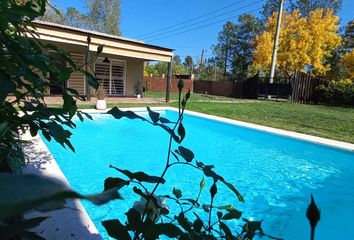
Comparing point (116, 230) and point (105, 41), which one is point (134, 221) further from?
point (105, 41)

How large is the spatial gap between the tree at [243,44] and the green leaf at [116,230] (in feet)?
133

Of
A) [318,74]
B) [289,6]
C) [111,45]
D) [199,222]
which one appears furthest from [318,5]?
[199,222]

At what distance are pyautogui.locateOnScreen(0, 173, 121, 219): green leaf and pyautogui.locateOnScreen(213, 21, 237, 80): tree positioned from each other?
43.3m

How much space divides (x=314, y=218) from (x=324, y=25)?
26801mm

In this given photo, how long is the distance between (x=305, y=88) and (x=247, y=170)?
15.4 meters

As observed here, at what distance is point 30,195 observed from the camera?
216mm

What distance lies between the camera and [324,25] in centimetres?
2292

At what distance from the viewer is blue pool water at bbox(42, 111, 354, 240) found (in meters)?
3.84

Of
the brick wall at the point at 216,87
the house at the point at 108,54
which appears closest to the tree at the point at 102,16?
the brick wall at the point at 216,87

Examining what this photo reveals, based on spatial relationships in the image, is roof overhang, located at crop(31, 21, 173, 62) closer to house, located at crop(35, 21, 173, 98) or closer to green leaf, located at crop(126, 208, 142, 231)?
house, located at crop(35, 21, 173, 98)

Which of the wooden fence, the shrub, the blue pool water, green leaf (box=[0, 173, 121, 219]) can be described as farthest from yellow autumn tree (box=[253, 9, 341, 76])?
green leaf (box=[0, 173, 121, 219])

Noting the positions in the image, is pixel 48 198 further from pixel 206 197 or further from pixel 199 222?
pixel 206 197

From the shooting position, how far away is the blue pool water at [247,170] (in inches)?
151

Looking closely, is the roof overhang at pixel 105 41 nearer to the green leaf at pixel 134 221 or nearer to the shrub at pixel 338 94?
the green leaf at pixel 134 221
